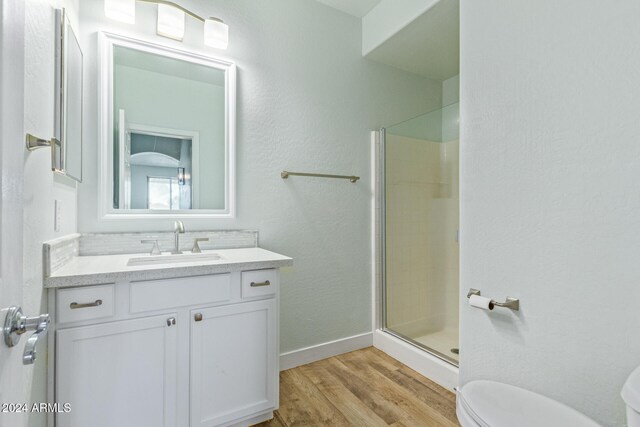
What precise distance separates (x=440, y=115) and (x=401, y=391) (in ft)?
6.37

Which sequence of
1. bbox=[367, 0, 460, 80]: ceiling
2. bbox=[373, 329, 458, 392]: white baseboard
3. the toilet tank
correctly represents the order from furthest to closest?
bbox=[367, 0, 460, 80]: ceiling < bbox=[373, 329, 458, 392]: white baseboard < the toilet tank

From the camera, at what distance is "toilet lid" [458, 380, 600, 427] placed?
0.88m

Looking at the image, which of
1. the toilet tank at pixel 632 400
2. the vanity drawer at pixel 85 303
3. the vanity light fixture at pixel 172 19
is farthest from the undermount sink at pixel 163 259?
the toilet tank at pixel 632 400

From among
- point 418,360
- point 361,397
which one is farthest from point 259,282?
point 418,360

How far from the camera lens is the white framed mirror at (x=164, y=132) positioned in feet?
5.44

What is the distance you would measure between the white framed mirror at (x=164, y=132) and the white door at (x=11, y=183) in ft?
3.61

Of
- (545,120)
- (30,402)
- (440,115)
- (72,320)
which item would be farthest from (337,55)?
(30,402)

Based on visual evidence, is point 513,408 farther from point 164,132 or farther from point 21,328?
point 164,132

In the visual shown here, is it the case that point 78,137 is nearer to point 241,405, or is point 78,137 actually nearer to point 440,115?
point 241,405

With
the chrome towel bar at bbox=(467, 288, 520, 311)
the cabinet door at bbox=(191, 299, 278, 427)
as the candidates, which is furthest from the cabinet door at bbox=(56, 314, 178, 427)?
the chrome towel bar at bbox=(467, 288, 520, 311)

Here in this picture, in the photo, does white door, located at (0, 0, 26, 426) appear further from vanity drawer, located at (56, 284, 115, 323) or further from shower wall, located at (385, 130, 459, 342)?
shower wall, located at (385, 130, 459, 342)

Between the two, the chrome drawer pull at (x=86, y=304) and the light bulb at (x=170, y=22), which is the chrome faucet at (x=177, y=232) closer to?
the chrome drawer pull at (x=86, y=304)

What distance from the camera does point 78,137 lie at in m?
1.48

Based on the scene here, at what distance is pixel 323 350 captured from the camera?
2.27 m
